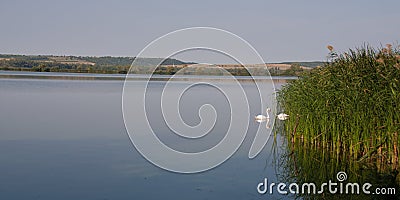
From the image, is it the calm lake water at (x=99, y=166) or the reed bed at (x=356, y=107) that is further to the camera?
the reed bed at (x=356, y=107)

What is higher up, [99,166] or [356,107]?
[356,107]

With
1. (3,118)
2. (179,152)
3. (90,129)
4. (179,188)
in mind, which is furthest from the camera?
(3,118)

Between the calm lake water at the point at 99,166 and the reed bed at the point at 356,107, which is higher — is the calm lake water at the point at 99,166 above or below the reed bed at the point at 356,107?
below

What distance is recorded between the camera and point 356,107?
830 centimetres

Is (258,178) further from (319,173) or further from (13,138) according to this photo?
(13,138)

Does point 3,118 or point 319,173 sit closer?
point 319,173

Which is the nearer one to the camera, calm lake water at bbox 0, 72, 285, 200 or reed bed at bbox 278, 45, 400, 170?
calm lake water at bbox 0, 72, 285, 200

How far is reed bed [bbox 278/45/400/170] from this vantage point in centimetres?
781

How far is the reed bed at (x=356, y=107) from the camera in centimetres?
781

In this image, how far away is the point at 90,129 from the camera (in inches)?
467

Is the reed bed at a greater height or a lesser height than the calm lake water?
greater

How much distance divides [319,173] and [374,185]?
3.33 ft

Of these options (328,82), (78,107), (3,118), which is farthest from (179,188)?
(78,107)

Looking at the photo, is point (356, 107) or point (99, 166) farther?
point (356, 107)
